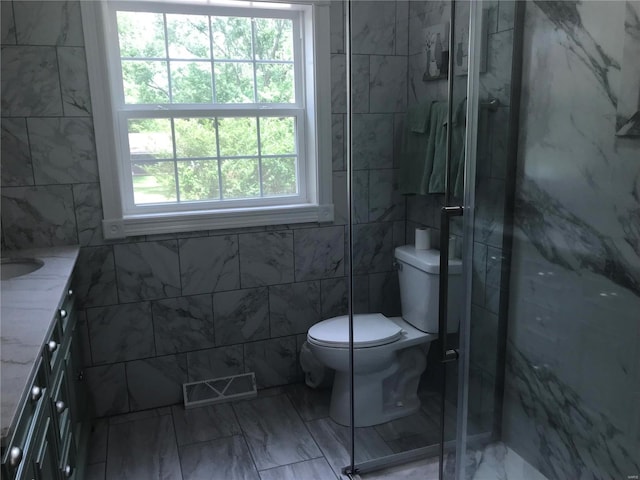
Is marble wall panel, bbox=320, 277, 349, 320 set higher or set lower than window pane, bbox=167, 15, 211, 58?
lower

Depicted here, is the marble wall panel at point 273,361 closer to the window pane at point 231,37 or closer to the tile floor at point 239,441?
the tile floor at point 239,441

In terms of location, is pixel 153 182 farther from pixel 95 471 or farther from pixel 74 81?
pixel 95 471

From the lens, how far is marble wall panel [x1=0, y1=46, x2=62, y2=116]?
2.31m

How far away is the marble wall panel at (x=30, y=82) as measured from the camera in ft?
7.59

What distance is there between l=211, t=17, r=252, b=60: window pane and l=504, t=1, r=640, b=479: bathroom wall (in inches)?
57.4

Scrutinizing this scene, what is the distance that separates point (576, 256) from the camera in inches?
68.7

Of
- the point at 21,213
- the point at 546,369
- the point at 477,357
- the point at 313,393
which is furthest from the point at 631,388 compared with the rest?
the point at 21,213

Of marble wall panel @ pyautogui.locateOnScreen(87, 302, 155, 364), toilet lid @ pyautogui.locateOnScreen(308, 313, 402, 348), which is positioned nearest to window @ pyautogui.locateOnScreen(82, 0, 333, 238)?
marble wall panel @ pyautogui.locateOnScreen(87, 302, 155, 364)

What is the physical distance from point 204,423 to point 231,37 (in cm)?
197

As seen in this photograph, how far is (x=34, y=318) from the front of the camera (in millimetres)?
1483

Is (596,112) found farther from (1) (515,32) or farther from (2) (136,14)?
(2) (136,14)

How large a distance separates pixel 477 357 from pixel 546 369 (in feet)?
0.80

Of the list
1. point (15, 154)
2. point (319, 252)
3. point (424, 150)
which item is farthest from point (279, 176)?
point (15, 154)

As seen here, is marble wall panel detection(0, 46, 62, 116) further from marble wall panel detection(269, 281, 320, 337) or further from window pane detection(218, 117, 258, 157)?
marble wall panel detection(269, 281, 320, 337)
